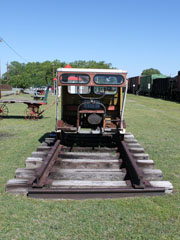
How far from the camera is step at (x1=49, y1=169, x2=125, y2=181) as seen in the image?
5.27 metres

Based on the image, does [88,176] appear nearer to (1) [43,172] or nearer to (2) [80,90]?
(1) [43,172]

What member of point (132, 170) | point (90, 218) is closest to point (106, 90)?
point (132, 170)

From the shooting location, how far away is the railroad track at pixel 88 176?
14.5ft

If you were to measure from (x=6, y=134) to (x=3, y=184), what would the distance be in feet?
18.3

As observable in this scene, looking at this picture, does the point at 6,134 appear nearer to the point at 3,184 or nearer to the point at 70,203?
the point at 3,184

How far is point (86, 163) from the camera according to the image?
19.3 ft

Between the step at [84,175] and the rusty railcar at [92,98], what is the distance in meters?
1.72

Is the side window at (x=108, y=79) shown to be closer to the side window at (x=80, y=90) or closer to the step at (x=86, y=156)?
the side window at (x=80, y=90)

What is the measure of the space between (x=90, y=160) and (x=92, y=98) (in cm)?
182

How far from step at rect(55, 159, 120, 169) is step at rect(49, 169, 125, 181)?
387mm

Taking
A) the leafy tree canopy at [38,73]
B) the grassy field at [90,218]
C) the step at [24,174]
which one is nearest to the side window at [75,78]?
the step at [24,174]

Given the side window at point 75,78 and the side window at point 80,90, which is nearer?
the side window at point 75,78

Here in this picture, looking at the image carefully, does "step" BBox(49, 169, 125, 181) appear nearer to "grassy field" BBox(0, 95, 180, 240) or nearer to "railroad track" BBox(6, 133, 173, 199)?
"railroad track" BBox(6, 133, 173, 199)

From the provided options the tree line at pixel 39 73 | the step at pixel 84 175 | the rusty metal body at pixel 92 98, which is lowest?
the step at pixel 84 175
